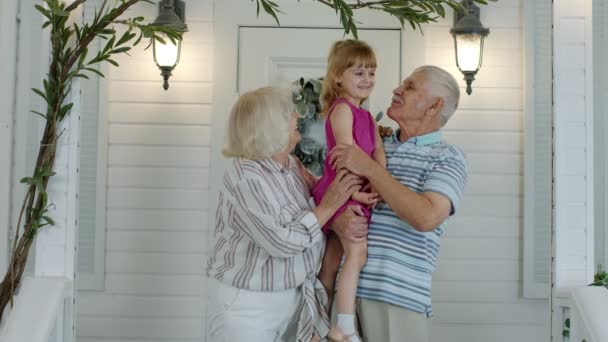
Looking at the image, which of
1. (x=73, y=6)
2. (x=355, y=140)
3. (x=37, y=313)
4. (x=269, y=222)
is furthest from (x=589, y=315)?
(x=73, y=6)

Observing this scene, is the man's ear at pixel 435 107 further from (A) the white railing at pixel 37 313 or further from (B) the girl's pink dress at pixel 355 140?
(A) the white railing at pixel 37 313

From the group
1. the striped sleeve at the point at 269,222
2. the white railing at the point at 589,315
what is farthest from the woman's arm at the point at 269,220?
the white railing at the point at 589,315

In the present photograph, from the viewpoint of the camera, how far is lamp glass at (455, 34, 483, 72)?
4.78m

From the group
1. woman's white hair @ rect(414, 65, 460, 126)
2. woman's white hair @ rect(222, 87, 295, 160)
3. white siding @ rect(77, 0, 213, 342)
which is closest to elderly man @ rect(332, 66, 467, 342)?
woman's white hair @ rect(414, 65, 460, 126)

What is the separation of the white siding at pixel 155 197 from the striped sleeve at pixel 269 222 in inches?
95.1

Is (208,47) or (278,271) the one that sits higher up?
(208,47)

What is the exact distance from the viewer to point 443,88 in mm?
2770

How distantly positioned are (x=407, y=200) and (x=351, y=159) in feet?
0.83

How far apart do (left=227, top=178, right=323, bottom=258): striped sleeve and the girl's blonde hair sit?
493 mm

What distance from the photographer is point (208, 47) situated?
5008 mm

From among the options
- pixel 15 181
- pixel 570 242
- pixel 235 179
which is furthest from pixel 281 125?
pixel 15 181

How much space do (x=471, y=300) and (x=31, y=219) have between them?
2973 mm

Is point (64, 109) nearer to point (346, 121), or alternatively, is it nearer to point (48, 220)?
point (48, 220)

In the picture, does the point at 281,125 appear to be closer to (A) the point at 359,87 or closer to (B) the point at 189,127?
(A) the point at 359,87
